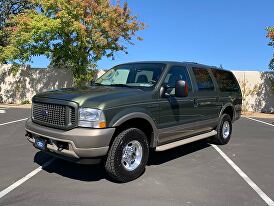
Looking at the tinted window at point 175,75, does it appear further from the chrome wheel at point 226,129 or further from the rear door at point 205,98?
the chrome wheel at point 226,129

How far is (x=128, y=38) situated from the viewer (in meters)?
21.7

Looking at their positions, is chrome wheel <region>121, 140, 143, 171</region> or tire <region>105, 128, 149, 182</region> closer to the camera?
tire <region>105, 128, 149, 182</region>

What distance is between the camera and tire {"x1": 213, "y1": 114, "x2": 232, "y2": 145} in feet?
27.4

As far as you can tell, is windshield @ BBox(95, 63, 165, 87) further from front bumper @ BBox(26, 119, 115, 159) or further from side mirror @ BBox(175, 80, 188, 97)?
front bumper @ BBox(26, 119, 115, 159)

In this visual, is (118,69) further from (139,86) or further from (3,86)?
(3,86)

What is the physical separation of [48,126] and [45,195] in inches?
44.6

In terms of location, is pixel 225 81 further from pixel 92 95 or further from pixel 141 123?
pixel 92 95

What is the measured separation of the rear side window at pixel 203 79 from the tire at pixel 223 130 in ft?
3.20

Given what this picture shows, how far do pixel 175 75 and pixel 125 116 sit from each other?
176 cm

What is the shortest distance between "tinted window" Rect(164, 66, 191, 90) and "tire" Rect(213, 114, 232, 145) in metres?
1.88

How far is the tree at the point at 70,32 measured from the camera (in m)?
18.5

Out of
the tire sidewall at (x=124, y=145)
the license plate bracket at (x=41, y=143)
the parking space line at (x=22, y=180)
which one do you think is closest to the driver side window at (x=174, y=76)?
the tire sidewall at (x=124, y=145)

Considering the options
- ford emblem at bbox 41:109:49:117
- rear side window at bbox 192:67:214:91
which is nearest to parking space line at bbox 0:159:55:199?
ford emblem at bbox 41:109:49:117

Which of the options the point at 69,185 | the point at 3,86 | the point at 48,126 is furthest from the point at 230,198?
the point at 3,86
